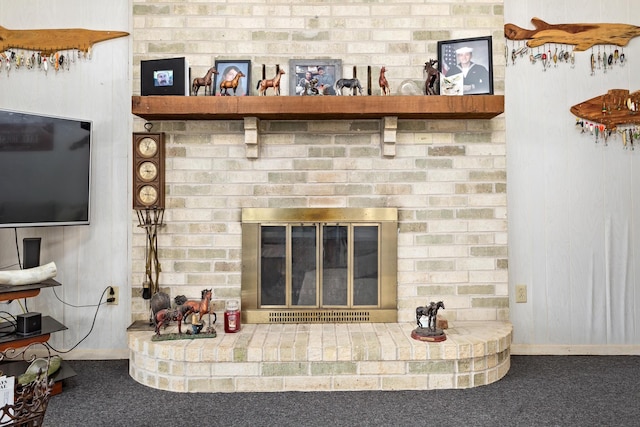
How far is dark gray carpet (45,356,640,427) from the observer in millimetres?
2064

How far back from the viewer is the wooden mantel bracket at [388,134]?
2730 millimetres

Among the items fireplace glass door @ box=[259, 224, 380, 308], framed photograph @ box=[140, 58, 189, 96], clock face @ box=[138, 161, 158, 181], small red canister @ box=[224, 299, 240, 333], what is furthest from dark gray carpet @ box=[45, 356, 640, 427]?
framed photograph @ box=[140, 58, 189, 96]

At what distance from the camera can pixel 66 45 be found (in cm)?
293

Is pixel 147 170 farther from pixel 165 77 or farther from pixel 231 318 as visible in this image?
pixel 231 318

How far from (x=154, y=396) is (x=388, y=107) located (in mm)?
1917

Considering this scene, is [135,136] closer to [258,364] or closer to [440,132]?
[258,364]

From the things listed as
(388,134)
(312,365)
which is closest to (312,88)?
(388,134)

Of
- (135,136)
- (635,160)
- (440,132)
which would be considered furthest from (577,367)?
(135,136)

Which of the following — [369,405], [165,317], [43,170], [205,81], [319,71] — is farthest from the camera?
[319,71]

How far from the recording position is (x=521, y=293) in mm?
3006

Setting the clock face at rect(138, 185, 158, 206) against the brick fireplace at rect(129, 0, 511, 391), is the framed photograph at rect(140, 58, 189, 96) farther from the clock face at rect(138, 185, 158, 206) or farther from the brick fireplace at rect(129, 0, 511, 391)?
the clock face at rect(138, 185, 158, 206)

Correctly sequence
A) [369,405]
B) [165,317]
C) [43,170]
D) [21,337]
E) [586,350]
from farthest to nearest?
[586,350]
[43,170]
[165,317]
[21,337]
[369,405]

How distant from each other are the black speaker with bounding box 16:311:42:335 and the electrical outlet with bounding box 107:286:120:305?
1.68 ft

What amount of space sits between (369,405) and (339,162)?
4.47 ft
